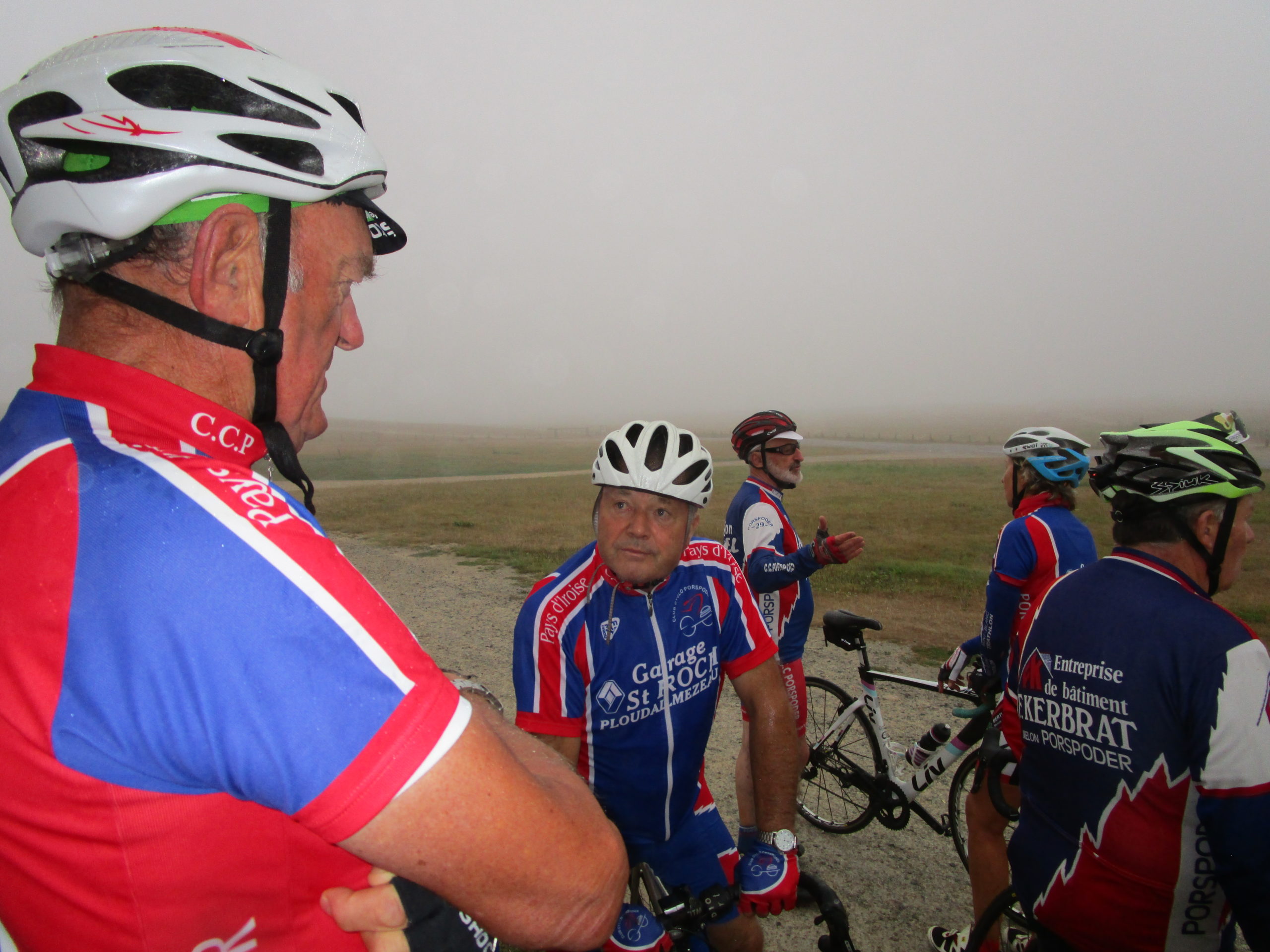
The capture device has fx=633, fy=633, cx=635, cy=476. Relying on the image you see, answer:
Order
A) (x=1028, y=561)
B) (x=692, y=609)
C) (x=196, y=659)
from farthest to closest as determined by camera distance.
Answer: (x=1028, y=561) < (x=692, y=609) < (x=196, y=659)

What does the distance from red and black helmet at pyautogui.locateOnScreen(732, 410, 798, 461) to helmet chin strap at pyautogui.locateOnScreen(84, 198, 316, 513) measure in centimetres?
500

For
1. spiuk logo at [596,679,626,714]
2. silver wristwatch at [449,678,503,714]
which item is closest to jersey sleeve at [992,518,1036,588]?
spiuk logo at [596,679,626,714]

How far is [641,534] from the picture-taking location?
3.32 m

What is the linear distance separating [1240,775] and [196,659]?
10.2ft

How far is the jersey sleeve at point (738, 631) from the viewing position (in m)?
3.32

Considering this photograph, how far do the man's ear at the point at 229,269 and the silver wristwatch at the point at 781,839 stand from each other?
270 cm

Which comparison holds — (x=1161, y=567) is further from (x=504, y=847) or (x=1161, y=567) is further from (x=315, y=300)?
(x=315, y=300)

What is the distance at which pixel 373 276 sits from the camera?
1.59m

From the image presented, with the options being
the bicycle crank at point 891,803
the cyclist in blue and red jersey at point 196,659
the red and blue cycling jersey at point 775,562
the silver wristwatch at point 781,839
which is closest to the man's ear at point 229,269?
the cyclist in blue and red jersey at point 196,659

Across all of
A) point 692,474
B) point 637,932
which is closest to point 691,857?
point 637,932

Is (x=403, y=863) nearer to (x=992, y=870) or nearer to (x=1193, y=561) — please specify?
(x=1193, y=561)

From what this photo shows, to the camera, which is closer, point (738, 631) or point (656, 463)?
point (738, 631)

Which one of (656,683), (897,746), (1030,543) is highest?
(1030,543)

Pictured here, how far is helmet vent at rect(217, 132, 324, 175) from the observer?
1.37 meters
